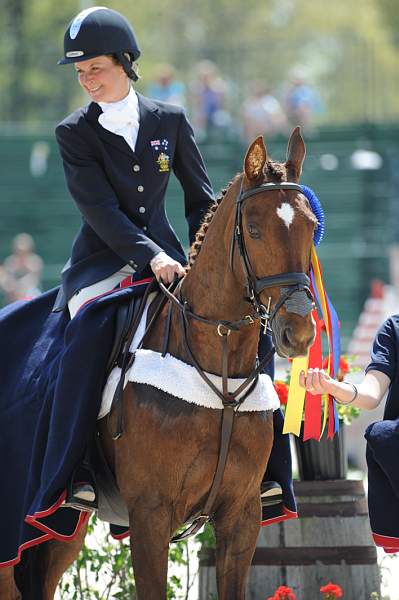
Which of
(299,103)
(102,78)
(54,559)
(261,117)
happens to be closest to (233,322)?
→ (102,78)

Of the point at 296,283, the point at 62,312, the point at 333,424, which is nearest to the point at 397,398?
the point at 333,424

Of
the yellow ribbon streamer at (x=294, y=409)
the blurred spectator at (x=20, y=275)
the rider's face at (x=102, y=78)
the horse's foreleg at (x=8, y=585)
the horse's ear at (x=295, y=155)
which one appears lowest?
the horse's foreleg at (x=8, y=585)

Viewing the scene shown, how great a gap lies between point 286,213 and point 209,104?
17770 mm

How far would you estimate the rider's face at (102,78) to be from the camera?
584 cm

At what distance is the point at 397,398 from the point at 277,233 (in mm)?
1154

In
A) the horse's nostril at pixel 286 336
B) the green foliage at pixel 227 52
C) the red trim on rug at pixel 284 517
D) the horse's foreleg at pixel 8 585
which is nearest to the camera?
the horse's nostril at pixel 286 336

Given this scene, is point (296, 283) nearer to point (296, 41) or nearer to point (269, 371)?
point (269, 371)

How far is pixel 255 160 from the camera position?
4988mm

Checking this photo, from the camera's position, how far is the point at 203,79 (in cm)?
2200

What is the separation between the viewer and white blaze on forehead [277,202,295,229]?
4.84 m

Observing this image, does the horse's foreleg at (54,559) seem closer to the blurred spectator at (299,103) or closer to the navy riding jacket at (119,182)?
the navy riding jacket at (119,182)

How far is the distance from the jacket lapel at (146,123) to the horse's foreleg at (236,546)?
180 centimetres

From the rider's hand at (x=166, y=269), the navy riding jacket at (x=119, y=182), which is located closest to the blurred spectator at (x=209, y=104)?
the navy riding jacket at (x=119, y=182)

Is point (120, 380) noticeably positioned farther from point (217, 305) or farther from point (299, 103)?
point (299, 103)
